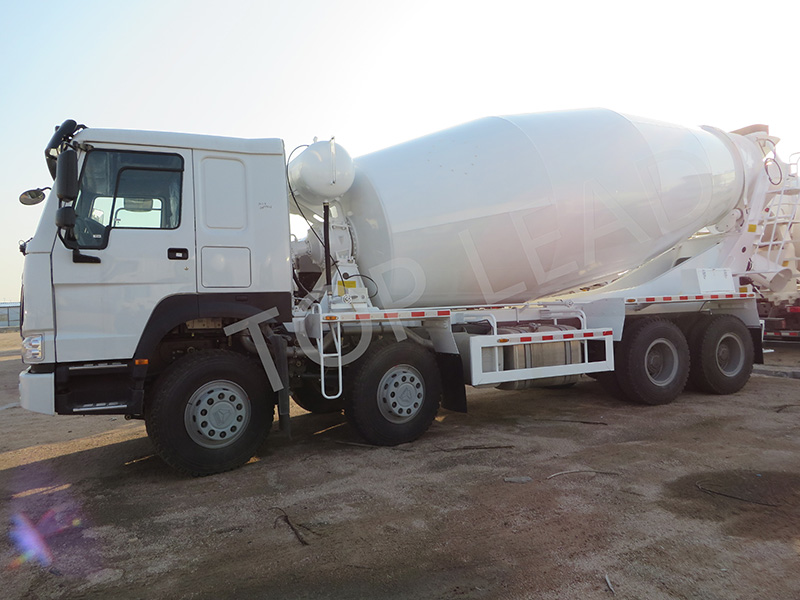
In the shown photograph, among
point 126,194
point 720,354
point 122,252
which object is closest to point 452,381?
point 122,252

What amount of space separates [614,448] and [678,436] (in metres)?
0.92

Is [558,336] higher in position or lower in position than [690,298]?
lower

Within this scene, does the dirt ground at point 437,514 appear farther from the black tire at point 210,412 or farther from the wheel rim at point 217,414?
the wheel rim at point 217,414

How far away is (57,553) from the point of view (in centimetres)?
347

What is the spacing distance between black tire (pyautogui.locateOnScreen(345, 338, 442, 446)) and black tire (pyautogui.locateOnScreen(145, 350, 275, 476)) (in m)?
0.84

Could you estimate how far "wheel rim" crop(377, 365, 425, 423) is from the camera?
564cm

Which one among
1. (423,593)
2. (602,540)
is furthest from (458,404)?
(423,593)

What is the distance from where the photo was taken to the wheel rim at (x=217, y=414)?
4859mm

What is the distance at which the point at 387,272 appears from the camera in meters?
5.94

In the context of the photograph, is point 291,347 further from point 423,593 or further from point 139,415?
point 423,593

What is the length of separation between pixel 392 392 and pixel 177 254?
2.37 meters

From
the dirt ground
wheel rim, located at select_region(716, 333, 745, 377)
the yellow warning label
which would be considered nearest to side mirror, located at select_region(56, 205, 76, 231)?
the dirt ground

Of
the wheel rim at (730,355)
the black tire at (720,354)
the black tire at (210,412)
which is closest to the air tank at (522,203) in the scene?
the black tire at (720,354)

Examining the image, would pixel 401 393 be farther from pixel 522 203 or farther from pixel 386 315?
pixel 522 203
